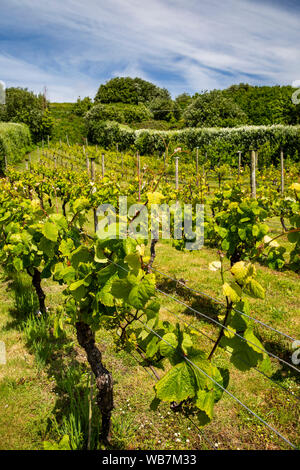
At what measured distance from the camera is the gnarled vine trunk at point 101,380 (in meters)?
1.87

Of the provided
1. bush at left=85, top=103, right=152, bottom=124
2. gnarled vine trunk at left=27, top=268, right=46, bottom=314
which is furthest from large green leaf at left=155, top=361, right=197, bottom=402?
bush at left=85, top=103, right=152, bottom=124

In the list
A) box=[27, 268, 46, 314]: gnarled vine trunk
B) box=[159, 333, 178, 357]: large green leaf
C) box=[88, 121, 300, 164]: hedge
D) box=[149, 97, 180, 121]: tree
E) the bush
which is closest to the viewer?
box=[159, 333, 178, 357]: large green leaf

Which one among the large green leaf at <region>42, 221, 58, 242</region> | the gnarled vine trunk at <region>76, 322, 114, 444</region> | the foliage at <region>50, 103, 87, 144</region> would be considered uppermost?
the foliage at <region>50, 103, 87, 144</region>

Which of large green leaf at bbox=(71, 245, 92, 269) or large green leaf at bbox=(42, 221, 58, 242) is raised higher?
large green leaf at bbox=(42, 221, 58, 242)

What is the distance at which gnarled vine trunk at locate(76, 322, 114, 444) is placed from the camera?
73.5 inches

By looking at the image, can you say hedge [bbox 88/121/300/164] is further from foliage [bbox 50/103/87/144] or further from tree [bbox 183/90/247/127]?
tree [bbox 183/90/247/127]

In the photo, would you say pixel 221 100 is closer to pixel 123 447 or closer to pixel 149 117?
pixel 149 117

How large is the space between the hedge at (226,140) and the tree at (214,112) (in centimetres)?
723

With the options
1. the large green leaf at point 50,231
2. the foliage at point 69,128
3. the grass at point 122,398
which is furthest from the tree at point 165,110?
the large green leaf at point 50,231

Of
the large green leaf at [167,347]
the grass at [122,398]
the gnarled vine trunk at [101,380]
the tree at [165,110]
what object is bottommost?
the grass at [122,398]

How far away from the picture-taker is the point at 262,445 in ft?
7.20

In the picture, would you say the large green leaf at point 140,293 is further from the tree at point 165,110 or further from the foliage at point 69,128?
the tree at point 165,110

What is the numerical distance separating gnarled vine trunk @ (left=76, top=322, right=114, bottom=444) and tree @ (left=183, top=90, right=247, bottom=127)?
2924cm
